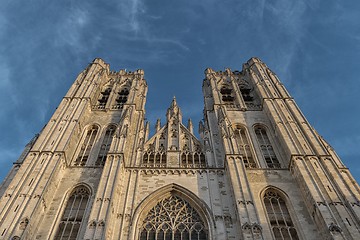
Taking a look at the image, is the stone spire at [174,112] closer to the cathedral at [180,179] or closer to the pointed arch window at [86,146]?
the cathedral at [180,179]

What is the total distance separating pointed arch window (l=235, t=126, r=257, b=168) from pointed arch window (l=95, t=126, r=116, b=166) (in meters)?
8.29

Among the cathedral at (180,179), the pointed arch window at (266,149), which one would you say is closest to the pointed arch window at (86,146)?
the cathedral at (180,179)

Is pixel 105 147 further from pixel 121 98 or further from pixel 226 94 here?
pixel 226 94

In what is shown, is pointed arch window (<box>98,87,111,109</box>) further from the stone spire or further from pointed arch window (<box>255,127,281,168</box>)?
pointed arch window (<box>255,127,281,168</box>)

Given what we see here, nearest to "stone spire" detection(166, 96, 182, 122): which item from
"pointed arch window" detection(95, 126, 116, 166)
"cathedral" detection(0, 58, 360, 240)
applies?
"cathedral" detection(0, 58, 360, 240)

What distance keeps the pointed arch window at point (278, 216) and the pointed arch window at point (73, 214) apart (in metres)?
9.17

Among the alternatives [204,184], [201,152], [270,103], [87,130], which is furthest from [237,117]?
[87,130]

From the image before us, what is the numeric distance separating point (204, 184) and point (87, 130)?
10.1 meters

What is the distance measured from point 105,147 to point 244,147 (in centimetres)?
886

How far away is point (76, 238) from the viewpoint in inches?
693

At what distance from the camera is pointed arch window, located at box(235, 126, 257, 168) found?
22734mm

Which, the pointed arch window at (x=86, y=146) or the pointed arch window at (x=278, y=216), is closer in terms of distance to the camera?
the pointed arch window at (x=278, y=216)

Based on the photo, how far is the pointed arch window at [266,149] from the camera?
2269cm

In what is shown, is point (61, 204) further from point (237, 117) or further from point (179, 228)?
point (237, 117)
